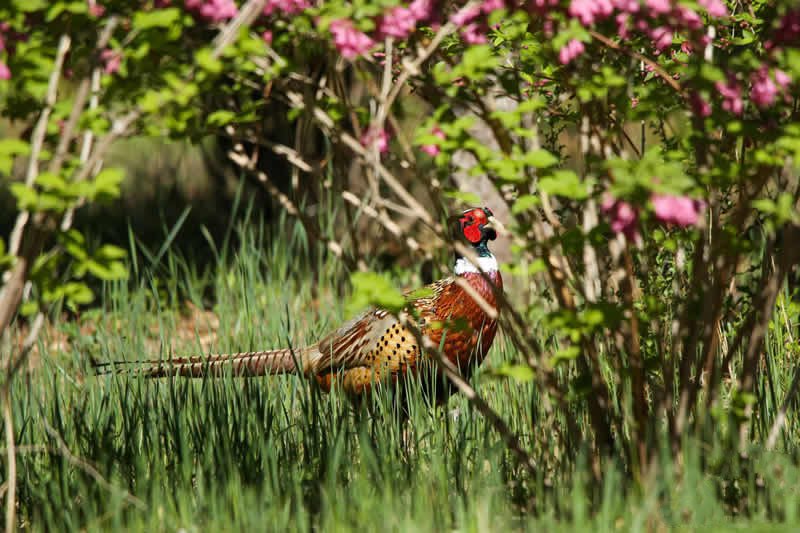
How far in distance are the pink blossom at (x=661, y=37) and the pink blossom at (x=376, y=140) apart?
0.69 m

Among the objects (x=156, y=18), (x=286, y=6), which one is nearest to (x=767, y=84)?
(x=286, y=6)

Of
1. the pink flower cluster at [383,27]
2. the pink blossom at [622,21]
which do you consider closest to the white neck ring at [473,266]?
the pink blossom at [622,21]

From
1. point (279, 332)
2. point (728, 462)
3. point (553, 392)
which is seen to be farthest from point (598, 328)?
point (279, 332)

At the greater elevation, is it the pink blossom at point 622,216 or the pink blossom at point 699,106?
the pink blossom at point 699,106

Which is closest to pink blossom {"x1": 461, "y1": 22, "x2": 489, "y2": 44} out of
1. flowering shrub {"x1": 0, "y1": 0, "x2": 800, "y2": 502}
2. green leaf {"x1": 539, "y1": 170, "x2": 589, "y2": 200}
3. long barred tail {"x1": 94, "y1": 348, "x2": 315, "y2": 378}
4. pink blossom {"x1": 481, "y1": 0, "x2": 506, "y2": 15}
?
flowering shrub {"x1": 0, "y1": 0, "x2": 800, "y2": 502}

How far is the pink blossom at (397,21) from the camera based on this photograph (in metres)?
2.09

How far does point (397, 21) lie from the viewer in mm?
2107

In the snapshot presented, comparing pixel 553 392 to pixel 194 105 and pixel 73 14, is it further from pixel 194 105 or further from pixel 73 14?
pixel 73 14

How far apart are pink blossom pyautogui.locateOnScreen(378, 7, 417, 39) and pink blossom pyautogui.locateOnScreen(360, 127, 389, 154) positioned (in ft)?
0.95

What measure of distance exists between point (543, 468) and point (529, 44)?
1.26 meters

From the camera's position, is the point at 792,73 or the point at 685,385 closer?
the point at 792,73

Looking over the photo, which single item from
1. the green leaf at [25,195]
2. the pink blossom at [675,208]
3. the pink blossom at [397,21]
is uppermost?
the pink blossom at [397,21]

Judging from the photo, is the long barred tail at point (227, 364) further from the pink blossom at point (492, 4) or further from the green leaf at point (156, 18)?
the pink blossom at point (492, 4)

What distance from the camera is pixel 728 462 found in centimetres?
274
